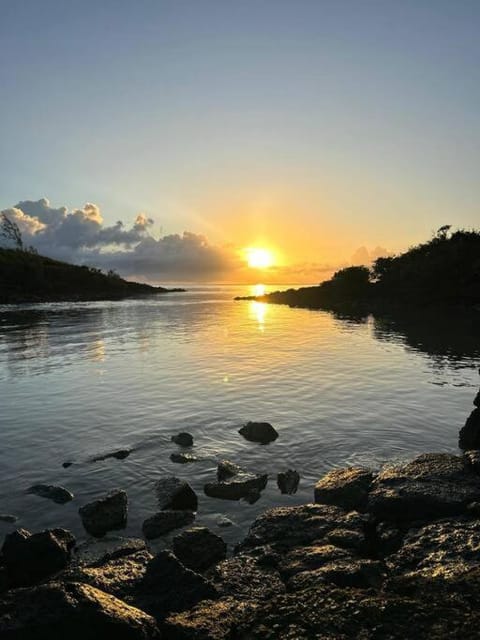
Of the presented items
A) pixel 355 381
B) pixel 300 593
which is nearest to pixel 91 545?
pixel 300 593

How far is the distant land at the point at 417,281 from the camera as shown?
128500 millimetres

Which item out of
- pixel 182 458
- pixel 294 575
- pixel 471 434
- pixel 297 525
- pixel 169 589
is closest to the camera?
pixel 169 589

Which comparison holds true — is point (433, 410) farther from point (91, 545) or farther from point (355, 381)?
point (91, 545)

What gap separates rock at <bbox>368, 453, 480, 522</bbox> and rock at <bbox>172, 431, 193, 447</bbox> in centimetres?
978

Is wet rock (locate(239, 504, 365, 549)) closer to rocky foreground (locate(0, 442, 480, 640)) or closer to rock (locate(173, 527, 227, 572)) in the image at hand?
rocky foreground (locate(0, 442, 480, 640))

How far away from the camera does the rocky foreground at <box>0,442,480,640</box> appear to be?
26.9 ft

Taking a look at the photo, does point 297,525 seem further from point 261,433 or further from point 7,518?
point 7,518

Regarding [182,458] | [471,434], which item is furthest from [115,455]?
[471,434]

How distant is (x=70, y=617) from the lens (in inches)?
323

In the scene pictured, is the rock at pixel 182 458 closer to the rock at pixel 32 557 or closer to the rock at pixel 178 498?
the rock at pixel 178 498

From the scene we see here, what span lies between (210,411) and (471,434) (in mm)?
14701

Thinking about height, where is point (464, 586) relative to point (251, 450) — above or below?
above

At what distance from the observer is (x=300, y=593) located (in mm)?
9328

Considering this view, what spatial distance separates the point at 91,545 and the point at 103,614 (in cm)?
549
